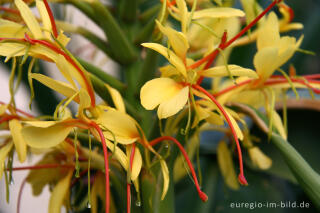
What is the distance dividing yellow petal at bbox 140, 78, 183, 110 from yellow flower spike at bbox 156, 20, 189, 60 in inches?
1.1

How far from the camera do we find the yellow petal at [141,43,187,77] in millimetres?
370

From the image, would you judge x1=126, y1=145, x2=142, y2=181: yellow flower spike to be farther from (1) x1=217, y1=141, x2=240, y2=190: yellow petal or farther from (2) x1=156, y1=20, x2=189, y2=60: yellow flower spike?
(1) x1=217, y1=141, x2=240, y2=190: yellow petal

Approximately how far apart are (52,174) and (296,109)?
345mm

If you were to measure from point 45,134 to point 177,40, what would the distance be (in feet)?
0.45

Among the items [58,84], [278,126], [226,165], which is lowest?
[226,165]

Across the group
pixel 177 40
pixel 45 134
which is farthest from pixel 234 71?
pixel 45 134

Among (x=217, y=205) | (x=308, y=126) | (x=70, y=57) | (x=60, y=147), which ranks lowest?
(x=217, y=205)

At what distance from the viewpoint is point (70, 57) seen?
38cm

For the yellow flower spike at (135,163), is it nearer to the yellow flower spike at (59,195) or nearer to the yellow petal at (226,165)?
the yellow flower spike at (59,195)

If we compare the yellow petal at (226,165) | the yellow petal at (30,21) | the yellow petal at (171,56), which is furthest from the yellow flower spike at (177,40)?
the yellow petal at (226,165)

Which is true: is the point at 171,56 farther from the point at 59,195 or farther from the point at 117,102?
the point at 59,195

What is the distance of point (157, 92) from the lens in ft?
1.20

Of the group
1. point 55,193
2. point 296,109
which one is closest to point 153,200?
point 55,193

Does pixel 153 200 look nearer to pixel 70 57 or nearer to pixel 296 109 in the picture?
pixel 70 57
